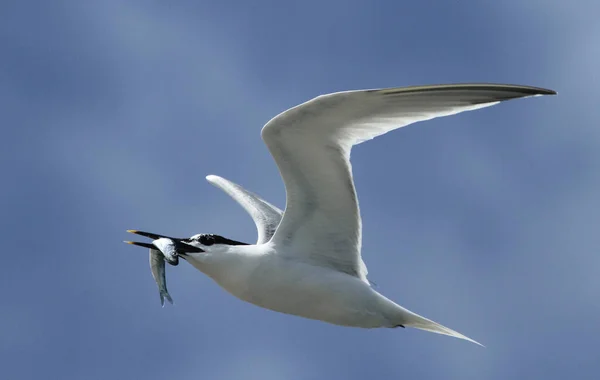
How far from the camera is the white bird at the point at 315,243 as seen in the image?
903cm

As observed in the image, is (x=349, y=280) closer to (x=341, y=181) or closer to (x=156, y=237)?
(x=341, y=181)

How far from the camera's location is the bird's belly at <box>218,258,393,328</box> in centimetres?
967

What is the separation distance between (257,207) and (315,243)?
284 cm

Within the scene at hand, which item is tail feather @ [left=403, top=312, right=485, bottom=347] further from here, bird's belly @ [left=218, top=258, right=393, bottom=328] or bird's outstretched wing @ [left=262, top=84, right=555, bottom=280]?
bird's outstretched wing @ [left=262, top=84, right=555, bottom=280]

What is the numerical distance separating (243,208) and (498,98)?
5067 mm

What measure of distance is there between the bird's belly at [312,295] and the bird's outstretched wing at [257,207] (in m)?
1.96

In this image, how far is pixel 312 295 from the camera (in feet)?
31.8

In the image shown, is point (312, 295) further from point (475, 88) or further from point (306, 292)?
point (475, 88)

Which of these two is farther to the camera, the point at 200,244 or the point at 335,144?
the point at 200,244

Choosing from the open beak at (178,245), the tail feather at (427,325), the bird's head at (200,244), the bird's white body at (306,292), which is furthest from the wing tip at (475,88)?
the open beak at (178,245)

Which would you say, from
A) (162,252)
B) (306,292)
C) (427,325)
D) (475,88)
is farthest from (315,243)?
(475,88)

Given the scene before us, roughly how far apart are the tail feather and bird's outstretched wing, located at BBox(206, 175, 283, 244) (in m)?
2.43

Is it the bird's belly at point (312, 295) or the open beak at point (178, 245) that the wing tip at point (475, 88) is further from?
the open beak at point (178, 245)

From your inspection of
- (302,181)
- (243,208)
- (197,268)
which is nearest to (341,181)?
(302,181)
